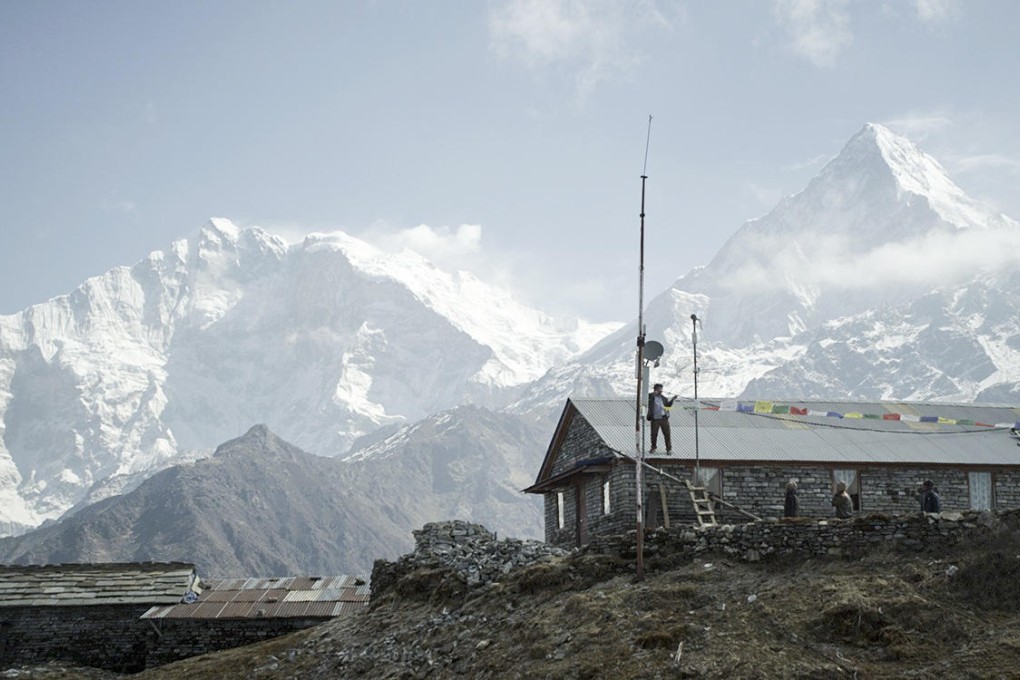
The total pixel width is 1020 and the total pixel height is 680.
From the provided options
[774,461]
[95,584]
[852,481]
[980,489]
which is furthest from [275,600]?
[980,489]

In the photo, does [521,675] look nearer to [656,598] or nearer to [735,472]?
[656,598]

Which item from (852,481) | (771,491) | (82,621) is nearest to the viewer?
(82,621)

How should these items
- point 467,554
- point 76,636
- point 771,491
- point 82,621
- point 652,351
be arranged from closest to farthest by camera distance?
point 652,351, point 467,554, point 76,636, point 82,621, point 771,491

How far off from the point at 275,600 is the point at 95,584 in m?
7.33

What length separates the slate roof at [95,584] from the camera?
145 feet

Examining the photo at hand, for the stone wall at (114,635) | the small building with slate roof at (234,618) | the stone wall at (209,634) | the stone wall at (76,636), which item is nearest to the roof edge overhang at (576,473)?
the small building with slate roof at (234,618)

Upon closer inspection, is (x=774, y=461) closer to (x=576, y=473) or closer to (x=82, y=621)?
(x=576, y=473)

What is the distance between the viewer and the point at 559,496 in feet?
169

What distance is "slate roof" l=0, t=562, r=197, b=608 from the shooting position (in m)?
44.1

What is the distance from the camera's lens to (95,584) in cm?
4541

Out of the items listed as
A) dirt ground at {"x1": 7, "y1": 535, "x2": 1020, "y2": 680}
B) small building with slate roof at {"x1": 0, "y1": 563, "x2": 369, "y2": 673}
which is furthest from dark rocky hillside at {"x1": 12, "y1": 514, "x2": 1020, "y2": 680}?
small building with slate roof at {"x1": 0, "y1": 563, "x2": 369, "y2": 673}

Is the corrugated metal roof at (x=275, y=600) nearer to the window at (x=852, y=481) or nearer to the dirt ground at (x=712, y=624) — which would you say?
the dirt ground at (x=712, y=624)

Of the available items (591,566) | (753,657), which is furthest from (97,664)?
(753,657)

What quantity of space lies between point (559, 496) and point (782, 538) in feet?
72.7
